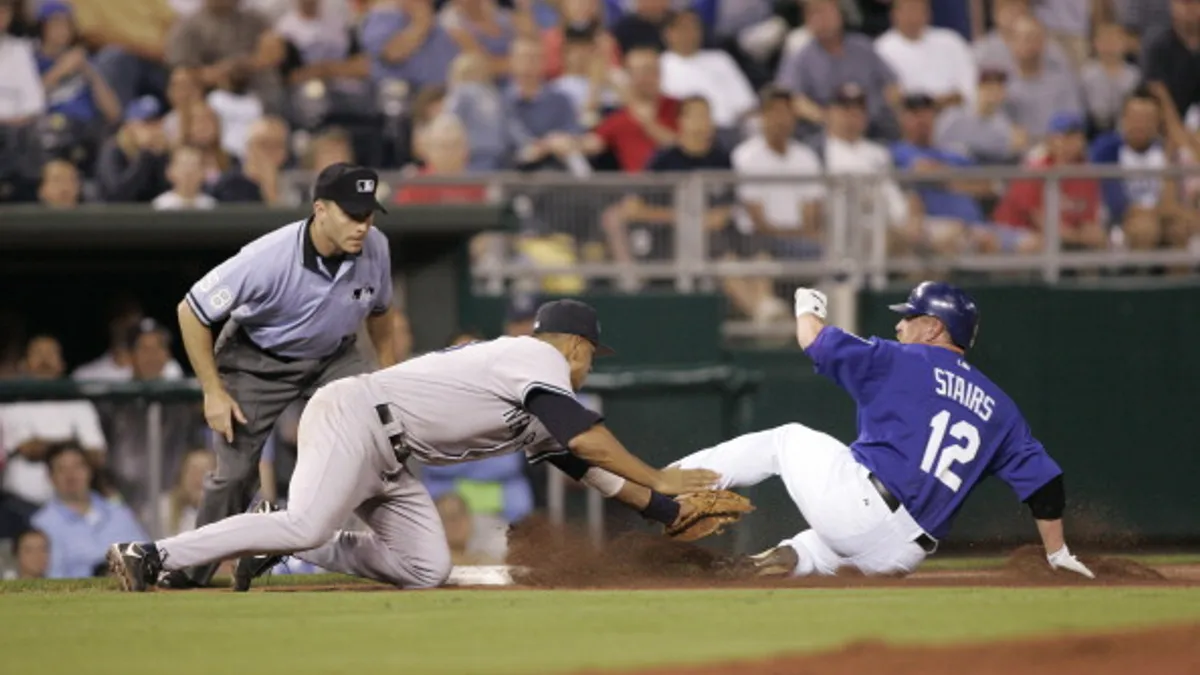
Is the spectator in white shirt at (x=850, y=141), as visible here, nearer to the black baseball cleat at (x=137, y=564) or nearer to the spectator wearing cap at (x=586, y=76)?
the spectator wearing cap at (x=586, y=76)

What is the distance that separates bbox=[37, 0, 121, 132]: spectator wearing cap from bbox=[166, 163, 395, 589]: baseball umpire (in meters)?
5.26

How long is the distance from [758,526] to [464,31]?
5648 millimetres

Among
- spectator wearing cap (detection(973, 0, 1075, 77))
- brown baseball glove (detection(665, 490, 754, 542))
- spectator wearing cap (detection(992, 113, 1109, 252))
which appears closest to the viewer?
brown baseball glove (detection(665, 490, 754, 542))

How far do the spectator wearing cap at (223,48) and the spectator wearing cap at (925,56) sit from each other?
4.62 meters

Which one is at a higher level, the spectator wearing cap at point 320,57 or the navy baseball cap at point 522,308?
the spectator wearing cap at point 320,57

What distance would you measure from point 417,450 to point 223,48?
6.64 m

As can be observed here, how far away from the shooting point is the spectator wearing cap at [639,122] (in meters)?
13.5

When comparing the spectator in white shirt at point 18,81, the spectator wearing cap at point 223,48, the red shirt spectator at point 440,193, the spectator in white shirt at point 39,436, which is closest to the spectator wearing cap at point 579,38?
the spectator wearing cap at point 223,48

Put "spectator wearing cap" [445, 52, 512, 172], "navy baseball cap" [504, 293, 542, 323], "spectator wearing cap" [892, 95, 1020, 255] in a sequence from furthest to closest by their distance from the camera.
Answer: "spectator wearing cap" [445, 52, 512, 172]
"spectator wearing cap" [892, 95, 1020, 255]
"navy baseball cap" [504, 293, 542, 323]

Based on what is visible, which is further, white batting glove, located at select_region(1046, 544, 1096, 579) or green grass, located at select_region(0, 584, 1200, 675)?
white batting glove, located at select_region(1046, 544, 1096, 579)

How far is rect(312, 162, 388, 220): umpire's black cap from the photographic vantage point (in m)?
7.90

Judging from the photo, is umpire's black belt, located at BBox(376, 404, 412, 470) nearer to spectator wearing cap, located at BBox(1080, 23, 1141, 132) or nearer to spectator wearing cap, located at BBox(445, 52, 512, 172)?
spectator wearing cap, located at BBox(445, 52, 512, 172)

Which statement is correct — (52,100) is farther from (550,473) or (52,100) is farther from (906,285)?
(906,285)

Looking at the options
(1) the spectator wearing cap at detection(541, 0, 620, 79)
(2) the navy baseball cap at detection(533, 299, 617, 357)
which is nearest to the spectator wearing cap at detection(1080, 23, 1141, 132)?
(1) the spectator wearing cap at detection(541, 0, 620, 79)
